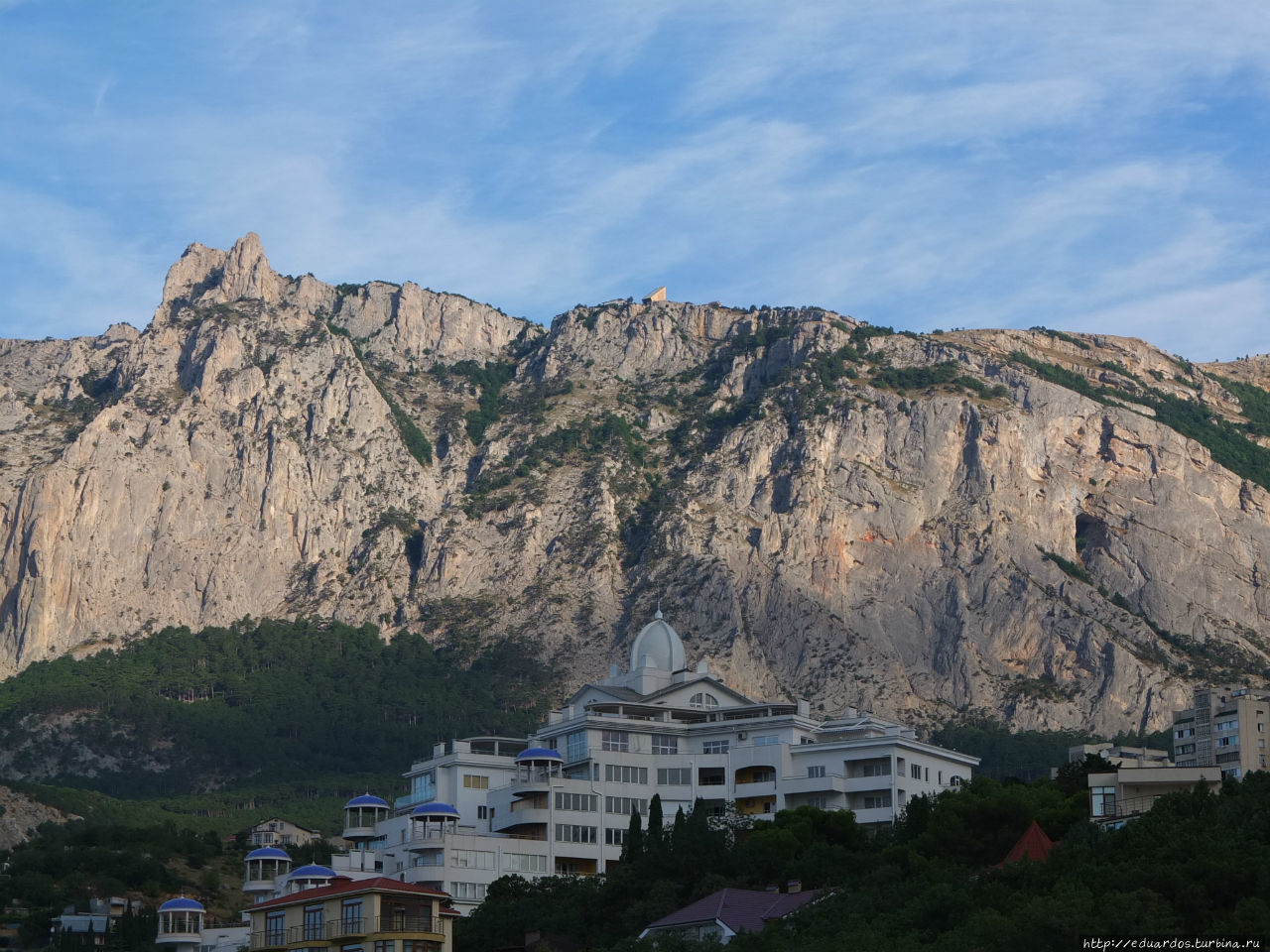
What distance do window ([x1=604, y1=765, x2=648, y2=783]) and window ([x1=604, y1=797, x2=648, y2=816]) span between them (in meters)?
1.40

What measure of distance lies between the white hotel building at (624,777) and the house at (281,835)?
14.3 m

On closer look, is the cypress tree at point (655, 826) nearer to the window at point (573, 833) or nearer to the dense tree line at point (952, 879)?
the dense tree line at point (952, 879)

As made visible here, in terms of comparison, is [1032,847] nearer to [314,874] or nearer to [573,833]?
[314,874]

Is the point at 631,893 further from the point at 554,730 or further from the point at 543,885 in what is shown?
the point at 554,730

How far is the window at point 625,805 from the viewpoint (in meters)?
142

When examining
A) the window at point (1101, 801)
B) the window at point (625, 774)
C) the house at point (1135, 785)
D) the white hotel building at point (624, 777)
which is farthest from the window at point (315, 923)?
the window at point (625, 774)

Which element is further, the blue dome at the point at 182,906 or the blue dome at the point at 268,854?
the blue dome at the point at 268,854

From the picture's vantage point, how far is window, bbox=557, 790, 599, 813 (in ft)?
456

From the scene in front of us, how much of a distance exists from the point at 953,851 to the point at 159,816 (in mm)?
108057

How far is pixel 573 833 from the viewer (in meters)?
139

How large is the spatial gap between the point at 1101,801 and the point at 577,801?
39.2 m

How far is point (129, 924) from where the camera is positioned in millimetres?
123938

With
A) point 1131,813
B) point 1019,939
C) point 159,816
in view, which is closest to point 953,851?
point 1131,813

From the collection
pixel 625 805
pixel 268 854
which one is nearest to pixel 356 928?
pixel 268 854
